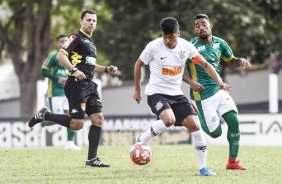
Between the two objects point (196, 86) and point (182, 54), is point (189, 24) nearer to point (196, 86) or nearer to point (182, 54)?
point (196, 86)

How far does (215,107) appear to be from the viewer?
12.0 m

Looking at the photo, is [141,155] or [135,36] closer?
[141,155]

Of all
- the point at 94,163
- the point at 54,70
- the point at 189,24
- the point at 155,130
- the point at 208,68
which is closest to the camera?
the point at 208,68

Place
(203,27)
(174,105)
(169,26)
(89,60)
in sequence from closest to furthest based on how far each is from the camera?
1. (169,26)
2. (174,105)
3. (203,27)
4. (89,60)

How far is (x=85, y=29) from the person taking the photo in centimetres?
1205

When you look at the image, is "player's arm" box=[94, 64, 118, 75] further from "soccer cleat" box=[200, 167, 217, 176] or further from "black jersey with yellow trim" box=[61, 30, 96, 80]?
"soccer cleat" box=[200, 167, 217, 176]

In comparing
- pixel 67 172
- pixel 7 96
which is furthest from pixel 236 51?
pixel 67 172

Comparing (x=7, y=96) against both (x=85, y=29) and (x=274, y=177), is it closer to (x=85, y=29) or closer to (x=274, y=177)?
(x=85, y=29)

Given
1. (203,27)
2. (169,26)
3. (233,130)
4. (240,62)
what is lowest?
(233,130)

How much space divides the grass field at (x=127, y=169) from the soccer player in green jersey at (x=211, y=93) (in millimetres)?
585

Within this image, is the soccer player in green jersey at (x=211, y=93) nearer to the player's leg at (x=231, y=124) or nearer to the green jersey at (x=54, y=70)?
the player's leg at (x=231, y=124)

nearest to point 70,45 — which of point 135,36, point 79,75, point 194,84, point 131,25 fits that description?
point 79,75

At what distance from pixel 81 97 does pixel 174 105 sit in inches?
63.2

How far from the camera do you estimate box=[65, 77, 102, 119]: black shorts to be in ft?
39.5
